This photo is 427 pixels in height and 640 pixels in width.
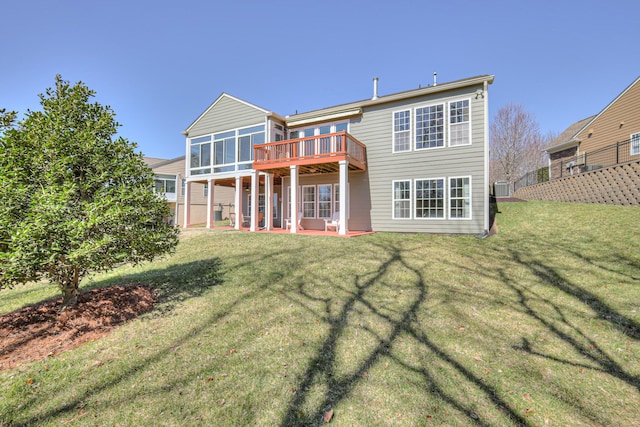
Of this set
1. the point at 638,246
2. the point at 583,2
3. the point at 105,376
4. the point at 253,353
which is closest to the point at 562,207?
the point at 638,246

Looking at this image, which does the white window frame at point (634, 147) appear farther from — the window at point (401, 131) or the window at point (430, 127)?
the window at point (401, 131)

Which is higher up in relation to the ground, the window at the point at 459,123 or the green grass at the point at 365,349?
the window at the point at 459,123

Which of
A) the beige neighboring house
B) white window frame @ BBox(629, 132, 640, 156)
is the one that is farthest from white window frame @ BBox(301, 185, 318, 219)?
white window frame @ BBox(629, 132, 640, 156)

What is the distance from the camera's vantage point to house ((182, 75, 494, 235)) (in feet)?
34.1

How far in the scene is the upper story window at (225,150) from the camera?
46.0ft

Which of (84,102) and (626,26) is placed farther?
(626,26)

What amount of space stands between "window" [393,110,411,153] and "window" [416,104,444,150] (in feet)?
1.24

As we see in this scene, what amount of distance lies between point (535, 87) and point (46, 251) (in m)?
35.5

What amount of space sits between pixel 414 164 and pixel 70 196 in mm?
10835

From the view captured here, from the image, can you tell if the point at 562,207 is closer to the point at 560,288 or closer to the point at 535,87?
the point at 560,288

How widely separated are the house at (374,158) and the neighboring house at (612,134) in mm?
8021

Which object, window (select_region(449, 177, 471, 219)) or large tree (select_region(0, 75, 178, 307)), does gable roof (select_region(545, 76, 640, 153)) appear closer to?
window (select_region(449, 177, 471, 219))

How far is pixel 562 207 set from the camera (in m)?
11.4

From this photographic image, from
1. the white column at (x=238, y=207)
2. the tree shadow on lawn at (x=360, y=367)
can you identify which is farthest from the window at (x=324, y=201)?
the tree shadow on lawn at (x=360, y=367)
